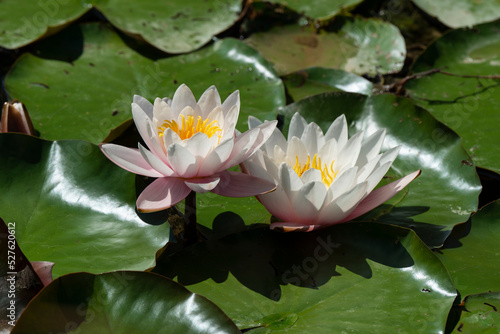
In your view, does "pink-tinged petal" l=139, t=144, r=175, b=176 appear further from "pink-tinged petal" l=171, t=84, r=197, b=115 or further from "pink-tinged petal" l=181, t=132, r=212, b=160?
"pink-tinged petal" l=171, t=84, r=197, b=115

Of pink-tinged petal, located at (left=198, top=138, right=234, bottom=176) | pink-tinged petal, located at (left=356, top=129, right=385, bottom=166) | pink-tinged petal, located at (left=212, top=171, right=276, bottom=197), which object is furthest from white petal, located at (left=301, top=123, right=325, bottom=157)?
pink-tinged petal, located at (left=198, top=138, right=234, bottom=176)

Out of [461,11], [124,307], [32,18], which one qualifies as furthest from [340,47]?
[124,307]

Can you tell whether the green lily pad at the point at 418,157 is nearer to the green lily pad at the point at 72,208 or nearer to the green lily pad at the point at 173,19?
the green lily pad at the point at 72,208

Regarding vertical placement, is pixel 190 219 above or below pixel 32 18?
below

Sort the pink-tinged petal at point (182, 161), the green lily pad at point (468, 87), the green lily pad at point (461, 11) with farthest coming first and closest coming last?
1. the green lily pad at point (461, 11)
2. the green lily pad at point (468, 87)
3. the pink-tinged petal at point (182, 161)

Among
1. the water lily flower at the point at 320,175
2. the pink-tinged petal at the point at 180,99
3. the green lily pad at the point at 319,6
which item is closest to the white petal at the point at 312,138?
the water lily flower at the point at 320,175

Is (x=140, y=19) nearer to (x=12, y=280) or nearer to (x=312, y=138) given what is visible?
(x=312, y=138)

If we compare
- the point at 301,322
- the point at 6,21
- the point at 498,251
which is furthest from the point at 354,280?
the point at 6,21

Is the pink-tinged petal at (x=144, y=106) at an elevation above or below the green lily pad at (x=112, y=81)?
above
